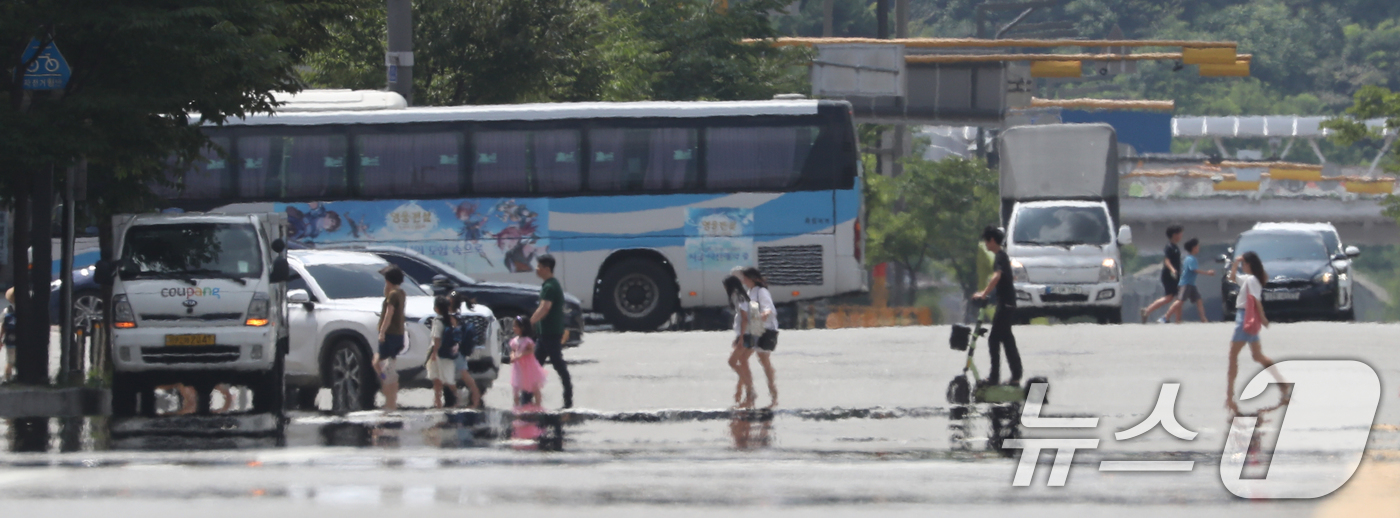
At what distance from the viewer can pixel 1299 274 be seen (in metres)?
27.5

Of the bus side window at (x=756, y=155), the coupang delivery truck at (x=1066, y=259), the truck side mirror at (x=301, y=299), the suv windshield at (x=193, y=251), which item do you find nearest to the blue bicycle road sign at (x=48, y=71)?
the suv windshield at (x=193, y=251)

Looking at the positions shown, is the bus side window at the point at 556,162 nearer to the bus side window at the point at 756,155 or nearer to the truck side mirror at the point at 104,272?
the bus side window at the point at 756,155

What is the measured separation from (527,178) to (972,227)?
122ft

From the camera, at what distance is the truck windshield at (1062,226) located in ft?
86.7

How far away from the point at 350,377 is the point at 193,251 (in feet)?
6.44

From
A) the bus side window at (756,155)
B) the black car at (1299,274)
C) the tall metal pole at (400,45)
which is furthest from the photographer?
the black car at (1299,274)

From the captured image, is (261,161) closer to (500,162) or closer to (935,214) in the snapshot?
(500,162)

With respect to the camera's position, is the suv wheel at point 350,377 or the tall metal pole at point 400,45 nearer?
the suv wheel at point 350,377

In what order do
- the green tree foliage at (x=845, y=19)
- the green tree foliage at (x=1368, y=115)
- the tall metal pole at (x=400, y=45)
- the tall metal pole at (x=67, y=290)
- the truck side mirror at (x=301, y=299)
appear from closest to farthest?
the truck side mirror at (x=301, y=299), the tall metal pole at (x=67, y=290), the tall metal pole at (x=400, y=45), the green tree foliage at (x=1368, y=115), the green tree foliage at (x=845, y=19)

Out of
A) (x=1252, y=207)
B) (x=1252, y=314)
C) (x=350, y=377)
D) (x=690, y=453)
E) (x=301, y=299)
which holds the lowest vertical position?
(x=690, y=453)

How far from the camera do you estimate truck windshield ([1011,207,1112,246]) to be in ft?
86.7

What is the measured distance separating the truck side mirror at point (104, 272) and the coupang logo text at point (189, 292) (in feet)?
1.54

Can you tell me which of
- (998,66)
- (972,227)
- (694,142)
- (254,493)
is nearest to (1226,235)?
(972,227)

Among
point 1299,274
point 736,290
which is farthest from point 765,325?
point 1299,274
